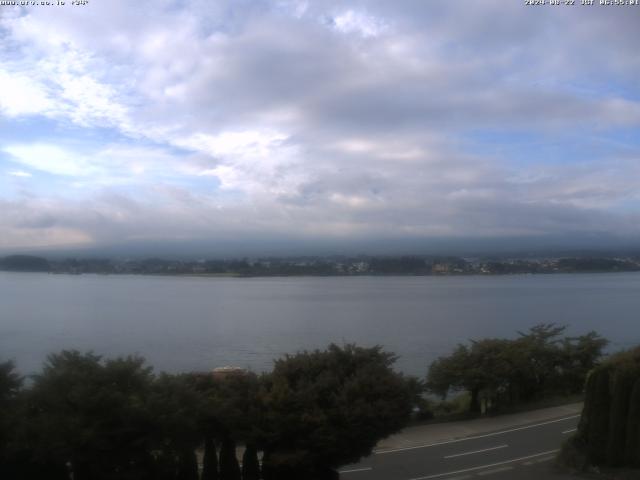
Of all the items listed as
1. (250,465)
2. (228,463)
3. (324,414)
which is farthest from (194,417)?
(324,414)

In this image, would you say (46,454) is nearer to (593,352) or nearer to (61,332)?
(593,352)

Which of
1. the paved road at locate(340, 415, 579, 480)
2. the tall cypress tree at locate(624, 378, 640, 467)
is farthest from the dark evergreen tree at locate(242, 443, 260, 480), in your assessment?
the tall cypress tree at locate(624, 378, 640, 467)

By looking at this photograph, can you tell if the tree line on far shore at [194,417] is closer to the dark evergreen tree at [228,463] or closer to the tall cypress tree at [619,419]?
the dark evergreen tree at [228,463]

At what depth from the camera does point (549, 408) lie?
25.8 meters

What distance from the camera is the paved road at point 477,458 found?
1625 cm

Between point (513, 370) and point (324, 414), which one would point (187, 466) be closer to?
point (324, 414)

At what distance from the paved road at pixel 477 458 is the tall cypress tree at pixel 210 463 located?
3908 millimetres

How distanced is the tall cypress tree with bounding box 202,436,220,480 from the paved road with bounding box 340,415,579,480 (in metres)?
3.91

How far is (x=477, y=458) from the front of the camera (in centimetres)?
1823

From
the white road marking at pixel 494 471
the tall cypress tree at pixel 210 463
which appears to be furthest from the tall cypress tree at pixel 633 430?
the tall cypress tree at pixel 210 463

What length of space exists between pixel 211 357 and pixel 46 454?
108 feet

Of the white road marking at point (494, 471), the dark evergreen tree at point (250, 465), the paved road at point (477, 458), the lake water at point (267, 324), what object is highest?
the dark evergreen tree at point (250, 465)

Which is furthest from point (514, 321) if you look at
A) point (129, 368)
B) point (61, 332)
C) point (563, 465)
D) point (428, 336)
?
point (129, 368)

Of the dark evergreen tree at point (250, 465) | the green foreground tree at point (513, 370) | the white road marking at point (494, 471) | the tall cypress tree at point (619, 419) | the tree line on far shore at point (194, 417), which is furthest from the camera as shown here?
the green foreground tree at point (513, 370)
